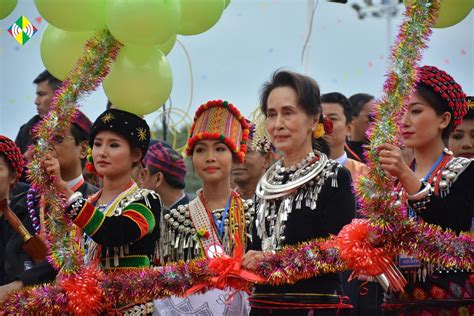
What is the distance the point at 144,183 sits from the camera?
279 inches

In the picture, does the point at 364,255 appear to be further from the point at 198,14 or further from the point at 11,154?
the point at 11,154

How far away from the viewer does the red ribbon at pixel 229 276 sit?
4289 mm

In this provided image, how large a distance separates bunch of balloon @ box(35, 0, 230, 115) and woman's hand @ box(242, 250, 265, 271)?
1169mm

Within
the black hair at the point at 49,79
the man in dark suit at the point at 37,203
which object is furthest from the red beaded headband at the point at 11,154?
the black hair at the point at 49,79

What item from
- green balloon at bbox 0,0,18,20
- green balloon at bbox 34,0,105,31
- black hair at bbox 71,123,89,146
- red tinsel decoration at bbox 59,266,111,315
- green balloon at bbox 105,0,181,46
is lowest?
red tinsel decoration at bbox 59,266,111,315

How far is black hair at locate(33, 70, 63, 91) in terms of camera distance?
7516 mm

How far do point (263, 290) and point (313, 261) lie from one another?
0.38 metres

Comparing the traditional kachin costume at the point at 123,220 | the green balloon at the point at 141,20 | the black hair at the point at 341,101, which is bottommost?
Answer: the traditional kachin costume at the point at 123,220

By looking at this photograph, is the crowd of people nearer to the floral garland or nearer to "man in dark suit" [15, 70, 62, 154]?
the floral garland

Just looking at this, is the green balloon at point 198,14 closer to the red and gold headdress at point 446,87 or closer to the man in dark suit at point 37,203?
the man in dark suit at point 37,203

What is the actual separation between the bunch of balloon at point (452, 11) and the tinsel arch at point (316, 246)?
50cm

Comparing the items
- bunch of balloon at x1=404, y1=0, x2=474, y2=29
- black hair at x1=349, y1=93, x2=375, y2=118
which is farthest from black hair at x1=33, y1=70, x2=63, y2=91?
bunch of balloon at x1=404, y1=0, x2=474, y2=29

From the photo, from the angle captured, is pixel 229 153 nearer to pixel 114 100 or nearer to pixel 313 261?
pixel 114 100

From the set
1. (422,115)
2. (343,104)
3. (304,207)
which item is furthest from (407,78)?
(343,104)
